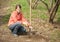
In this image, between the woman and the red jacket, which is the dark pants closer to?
the woman

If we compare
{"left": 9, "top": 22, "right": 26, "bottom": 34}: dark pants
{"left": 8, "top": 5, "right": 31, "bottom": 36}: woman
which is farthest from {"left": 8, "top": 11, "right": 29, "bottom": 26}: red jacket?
{"left": 9, "top": 22, "right": 26, "bottom": 34}: dark pants

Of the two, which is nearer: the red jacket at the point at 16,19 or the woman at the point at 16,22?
the woman at the point at 16,22

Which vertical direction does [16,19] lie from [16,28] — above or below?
above

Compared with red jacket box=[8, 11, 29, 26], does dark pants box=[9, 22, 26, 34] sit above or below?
below

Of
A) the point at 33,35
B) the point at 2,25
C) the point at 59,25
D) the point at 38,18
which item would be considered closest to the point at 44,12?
the point at 38,18

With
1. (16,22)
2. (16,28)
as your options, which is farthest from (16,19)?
(16,28)

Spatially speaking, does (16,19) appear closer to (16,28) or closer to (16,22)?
(16,22)

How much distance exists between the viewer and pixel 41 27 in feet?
29.4

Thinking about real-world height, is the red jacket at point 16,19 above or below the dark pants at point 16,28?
above

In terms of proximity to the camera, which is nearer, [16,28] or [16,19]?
[16,28]

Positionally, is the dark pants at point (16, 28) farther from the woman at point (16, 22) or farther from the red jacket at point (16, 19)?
the red jacket at point (16, 19)

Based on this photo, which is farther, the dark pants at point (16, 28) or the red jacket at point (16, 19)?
the red jacket at point (16, 19)

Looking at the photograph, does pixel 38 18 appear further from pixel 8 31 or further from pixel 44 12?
pixel 8 31

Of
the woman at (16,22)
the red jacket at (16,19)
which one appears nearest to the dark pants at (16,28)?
the woman at (16,22)
